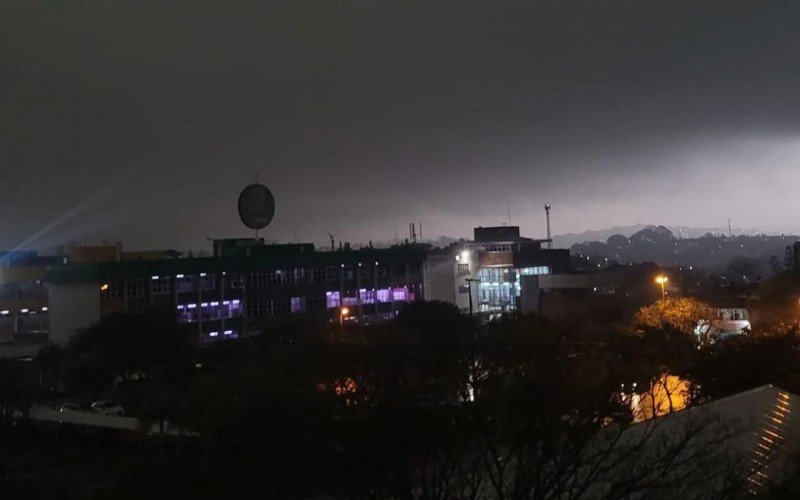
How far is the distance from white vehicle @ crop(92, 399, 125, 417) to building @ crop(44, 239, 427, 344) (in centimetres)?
812

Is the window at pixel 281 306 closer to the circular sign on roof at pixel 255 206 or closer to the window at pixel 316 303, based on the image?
the window at pixel 316 303

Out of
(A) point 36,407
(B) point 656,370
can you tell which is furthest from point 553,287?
(A) point 36,407

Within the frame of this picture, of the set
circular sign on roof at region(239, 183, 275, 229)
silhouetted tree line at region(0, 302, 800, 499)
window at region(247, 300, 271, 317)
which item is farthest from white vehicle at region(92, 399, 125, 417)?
circular sign on roof at region(239, 183, 275, 229)

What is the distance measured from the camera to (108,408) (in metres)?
15.8

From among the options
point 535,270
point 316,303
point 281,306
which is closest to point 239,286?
point 281,306

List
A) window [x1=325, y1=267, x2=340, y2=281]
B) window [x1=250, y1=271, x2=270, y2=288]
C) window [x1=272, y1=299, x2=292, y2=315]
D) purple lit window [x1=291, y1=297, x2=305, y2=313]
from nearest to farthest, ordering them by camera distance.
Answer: window [x1=250, y1=271, x2=270, y2=288], window [x1=272, y1=299, x2=292, y2=315], purple lit window [x1=291, y1=297, x2=305, y2=313], window [x1=325, y1=267, x2=340, y2=281]

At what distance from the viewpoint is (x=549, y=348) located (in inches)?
455

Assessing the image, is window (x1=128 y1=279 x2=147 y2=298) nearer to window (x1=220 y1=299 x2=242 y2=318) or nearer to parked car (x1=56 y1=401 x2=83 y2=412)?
window (x1=220 y1=299 x2=242 y2=318)

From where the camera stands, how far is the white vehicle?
14.9 m

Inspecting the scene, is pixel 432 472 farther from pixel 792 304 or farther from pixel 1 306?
pixel 1 306

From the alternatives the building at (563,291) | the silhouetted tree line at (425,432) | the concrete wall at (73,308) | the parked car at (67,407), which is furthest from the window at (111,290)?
the building at (563,291)

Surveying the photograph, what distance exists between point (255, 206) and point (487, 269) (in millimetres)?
15586

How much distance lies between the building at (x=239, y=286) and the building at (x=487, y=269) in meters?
1.47

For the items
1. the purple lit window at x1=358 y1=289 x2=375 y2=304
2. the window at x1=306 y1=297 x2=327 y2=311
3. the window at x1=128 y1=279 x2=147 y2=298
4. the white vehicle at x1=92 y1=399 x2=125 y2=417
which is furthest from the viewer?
the purple lit window at x1=358 y1=289 x2=375 y2=304
